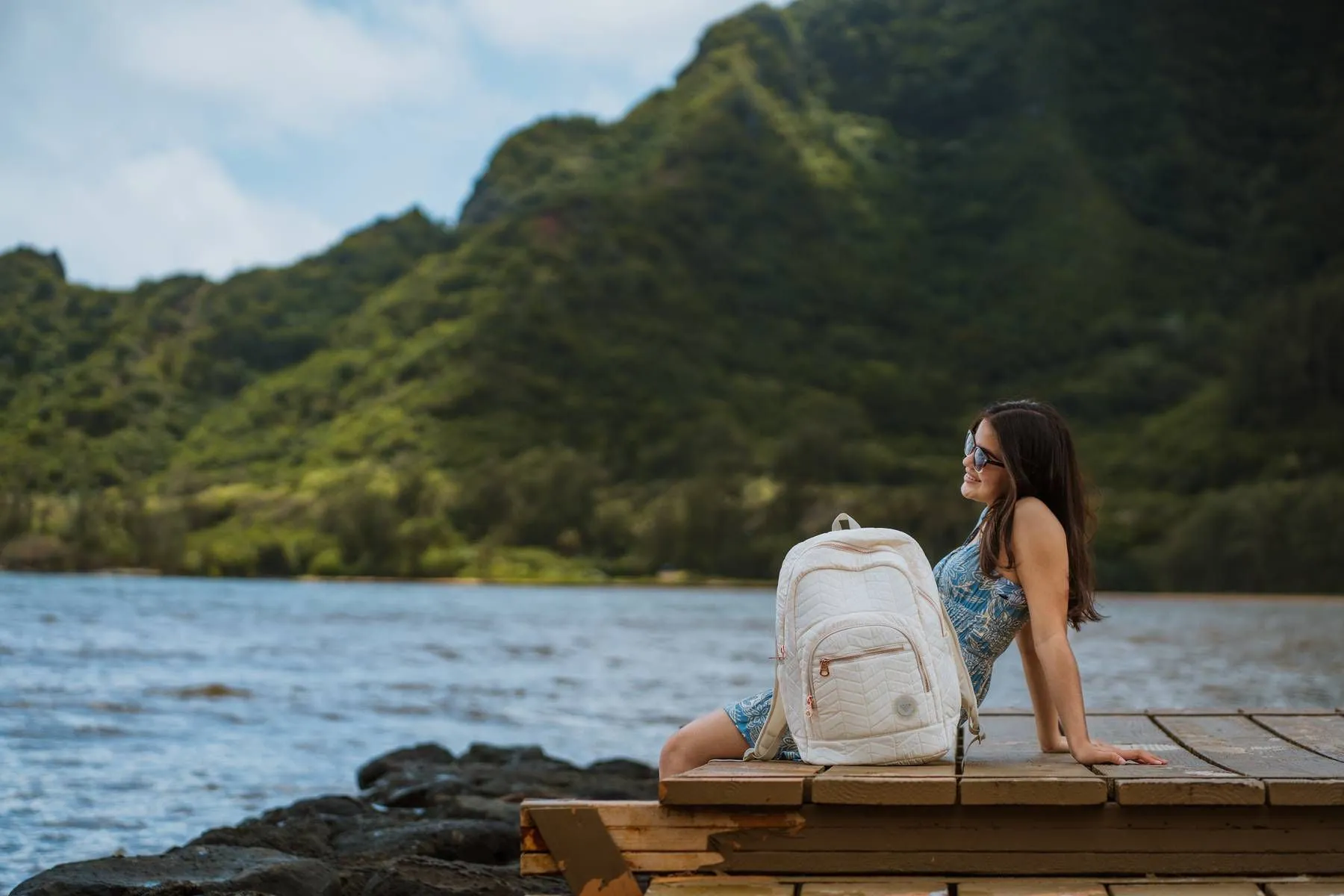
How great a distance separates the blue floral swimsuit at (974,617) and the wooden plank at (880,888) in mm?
922

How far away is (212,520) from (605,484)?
36.7 metres

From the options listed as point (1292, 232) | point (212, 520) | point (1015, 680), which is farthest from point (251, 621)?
point (1292, 232)

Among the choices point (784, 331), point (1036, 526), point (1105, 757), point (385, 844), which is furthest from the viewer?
point (784, 331)

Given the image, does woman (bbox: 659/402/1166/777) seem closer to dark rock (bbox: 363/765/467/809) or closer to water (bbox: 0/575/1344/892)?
water (bbox: 0/575/1344/892)

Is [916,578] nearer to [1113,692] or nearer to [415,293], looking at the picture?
[1113,692]

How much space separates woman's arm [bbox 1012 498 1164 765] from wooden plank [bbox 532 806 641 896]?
164 cm

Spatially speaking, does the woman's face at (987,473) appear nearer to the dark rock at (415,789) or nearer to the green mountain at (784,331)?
the dark rock at (415,789)

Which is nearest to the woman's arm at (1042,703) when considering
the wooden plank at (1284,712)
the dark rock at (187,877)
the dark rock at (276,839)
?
the wooden plank at (1284,712)

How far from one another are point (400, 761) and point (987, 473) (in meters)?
11.0

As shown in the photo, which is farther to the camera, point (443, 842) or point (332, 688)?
point (332, 688)

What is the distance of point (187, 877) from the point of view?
8109 mm

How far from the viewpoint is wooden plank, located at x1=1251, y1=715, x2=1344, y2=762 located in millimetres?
5594

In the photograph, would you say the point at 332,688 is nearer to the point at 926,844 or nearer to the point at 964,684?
the point at 964,684

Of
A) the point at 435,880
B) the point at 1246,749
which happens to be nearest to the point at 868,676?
the point at 1246,749
